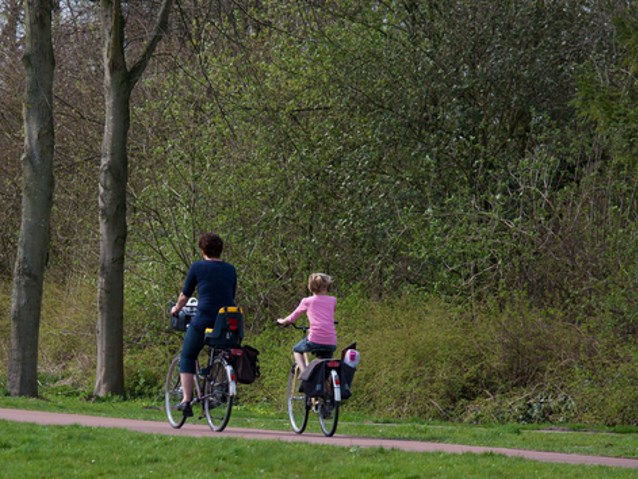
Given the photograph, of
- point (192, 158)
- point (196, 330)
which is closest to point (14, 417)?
point (196, 330)

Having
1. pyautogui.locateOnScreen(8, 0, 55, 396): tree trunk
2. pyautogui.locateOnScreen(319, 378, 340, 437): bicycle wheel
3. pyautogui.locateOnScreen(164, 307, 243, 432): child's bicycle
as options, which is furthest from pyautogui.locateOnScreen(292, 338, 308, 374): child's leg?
pyautogui.locateOnScreen(8, 0, 55, 396): tree trunk

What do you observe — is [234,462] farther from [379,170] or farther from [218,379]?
[379,170]

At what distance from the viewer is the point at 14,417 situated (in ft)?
50.5

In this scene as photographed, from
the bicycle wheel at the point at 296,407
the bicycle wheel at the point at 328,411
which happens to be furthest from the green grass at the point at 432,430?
the bicycle wheel at the point at 328,411

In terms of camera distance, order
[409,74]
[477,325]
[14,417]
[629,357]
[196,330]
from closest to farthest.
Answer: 1. [196,330]
2. [14,417]
3. [629,357]
4. [477,325]
5. [409,74]

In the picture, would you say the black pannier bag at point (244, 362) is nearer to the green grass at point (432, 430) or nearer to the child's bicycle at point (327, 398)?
the child's bicycle at point (327, 398)

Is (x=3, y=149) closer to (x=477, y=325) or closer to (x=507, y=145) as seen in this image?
(x=507, y=145)

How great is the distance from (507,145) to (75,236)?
1053 centimetres

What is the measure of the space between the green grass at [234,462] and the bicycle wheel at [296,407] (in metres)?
1.79

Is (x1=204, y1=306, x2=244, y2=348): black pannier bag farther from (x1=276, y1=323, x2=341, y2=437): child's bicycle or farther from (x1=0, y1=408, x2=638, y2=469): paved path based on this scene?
(x1=0, y1=408, x2=638, y2=469): paved path

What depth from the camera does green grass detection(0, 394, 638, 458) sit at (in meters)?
14.2

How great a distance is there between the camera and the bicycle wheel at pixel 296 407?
46.1ft

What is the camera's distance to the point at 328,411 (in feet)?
44.8

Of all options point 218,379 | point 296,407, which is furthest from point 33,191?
point 218,379
